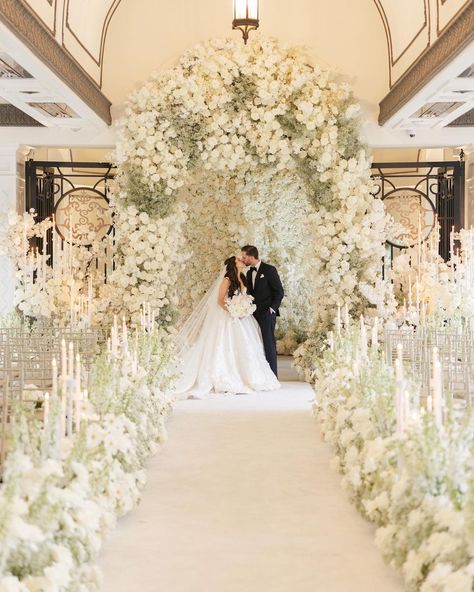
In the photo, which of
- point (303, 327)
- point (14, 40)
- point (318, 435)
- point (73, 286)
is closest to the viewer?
point (14, 40)

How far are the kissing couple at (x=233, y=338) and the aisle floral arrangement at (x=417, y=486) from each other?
614 cm

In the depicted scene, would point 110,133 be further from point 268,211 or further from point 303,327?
point 303,327

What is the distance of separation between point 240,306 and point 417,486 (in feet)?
28.2

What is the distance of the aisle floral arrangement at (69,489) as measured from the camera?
3580 millimetres

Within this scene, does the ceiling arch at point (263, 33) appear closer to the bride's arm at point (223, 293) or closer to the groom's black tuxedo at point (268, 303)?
the groom's black tuxedo at point (268, 303)

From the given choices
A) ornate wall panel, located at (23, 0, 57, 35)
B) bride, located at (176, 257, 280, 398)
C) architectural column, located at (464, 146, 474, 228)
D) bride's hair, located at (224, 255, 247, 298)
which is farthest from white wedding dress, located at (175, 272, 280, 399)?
ornate wall panel, located at (23, 0, 57, 35)

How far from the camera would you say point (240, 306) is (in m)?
12.9

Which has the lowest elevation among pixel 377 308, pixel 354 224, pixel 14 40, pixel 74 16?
pixel 377 308

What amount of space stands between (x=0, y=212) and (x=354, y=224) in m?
4.88

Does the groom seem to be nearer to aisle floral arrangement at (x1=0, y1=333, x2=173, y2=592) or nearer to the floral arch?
the floral arch

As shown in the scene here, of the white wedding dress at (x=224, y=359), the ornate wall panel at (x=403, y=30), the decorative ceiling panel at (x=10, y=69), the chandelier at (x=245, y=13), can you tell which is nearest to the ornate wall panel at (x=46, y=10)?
the decorative ceiling panel at (x=10, y=69)

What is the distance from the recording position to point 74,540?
13.6 feet

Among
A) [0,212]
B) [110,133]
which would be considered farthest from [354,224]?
[0,212]

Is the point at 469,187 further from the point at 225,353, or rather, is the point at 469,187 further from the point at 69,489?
the point at 69,489
